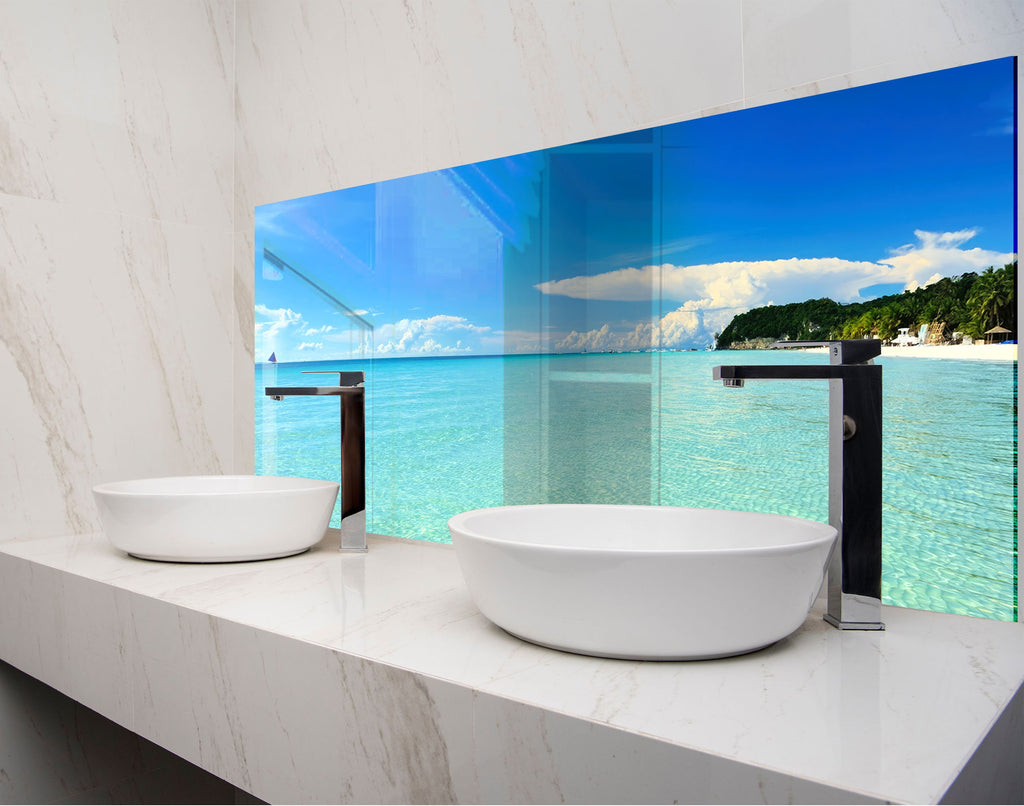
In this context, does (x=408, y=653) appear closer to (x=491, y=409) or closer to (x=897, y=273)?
(x=491, y=409)

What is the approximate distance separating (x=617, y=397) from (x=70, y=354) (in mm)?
1333

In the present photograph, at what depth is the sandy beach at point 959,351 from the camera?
111cm

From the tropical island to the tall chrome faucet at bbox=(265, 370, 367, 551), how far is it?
0.74 m

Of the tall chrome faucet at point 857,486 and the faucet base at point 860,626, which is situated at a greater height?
the tall chrome faucet at point 857,486

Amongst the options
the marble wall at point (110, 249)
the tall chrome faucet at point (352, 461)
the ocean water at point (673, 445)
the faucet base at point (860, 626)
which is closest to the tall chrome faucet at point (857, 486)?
the faucet base at point (860, 626)

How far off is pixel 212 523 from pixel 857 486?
3.63 feet

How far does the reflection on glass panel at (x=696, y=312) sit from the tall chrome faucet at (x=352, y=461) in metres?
0.21

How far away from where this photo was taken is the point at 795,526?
1.05 metres

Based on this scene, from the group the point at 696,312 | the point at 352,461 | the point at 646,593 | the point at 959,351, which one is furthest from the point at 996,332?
the point at 352,461

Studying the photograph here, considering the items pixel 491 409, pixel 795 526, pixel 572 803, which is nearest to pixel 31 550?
pixel 491 409

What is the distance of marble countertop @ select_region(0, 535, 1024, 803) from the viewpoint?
66 cm

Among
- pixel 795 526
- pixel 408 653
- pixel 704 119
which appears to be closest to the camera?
pixel 408 653

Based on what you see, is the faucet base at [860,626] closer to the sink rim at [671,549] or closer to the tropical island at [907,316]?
the sink rim at [671,549]

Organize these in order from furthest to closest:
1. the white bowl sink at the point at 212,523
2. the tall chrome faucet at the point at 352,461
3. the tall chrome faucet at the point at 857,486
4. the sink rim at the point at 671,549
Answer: the tall chrome faucet at the point at 352,461 < the white bowl sink at the point at 212,523 < the tall chrome faucet at the point at 857,486 < the sink rim at the point at 671,549
